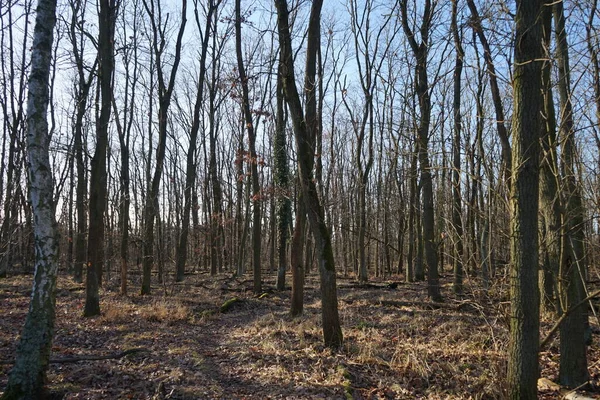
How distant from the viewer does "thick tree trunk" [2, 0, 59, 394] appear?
4.06m

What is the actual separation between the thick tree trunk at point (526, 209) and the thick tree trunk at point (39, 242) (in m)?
4.96

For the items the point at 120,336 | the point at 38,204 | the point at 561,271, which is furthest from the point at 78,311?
the point at 561,271

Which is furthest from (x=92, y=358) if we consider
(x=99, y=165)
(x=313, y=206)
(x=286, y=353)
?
(x=99, y=165)

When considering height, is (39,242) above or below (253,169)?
below

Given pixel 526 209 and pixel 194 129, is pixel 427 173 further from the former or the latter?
pixel 194 129

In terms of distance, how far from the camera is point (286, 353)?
6.46m

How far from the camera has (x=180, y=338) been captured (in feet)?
25.8

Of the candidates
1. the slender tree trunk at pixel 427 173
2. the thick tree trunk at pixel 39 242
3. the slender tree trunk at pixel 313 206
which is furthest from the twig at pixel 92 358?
the slender tree trunk at pixel 427 173

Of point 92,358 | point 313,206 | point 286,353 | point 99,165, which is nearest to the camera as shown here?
point 92,358

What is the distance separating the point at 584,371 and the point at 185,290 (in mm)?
12883

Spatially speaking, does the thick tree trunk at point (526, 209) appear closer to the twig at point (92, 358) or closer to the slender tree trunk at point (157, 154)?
the twig at point (92, 358)

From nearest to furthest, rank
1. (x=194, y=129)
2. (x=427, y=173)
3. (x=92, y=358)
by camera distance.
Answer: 1. (x=92, y=358)
2. (x=427, y=173)
3. (x=194, y=129)

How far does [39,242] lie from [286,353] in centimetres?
410

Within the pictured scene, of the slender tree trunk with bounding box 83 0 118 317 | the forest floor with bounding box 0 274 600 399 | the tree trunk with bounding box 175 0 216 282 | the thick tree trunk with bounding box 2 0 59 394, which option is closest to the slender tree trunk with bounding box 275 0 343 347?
the forest floor with bounding box 0 274 600 399
